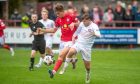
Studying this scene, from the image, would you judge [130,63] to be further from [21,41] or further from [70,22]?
[21,41]

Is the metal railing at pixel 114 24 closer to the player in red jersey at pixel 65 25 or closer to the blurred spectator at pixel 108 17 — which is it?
the blurred spectator at pixel 108 17

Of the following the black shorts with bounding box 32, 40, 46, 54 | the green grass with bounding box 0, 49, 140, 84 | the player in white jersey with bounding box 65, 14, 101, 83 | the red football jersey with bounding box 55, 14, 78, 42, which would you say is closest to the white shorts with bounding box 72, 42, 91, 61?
the player in white jersey with bounding box 65, 14, 101, 83

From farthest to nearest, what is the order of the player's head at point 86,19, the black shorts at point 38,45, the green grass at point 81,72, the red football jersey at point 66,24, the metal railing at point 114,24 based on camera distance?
the metal railing at point 114,24, the black shorts at point 38,45, the red football jersey at point 66,24, the green grass at point 81,72, the player's head at point 86,19

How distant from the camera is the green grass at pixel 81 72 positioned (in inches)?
672

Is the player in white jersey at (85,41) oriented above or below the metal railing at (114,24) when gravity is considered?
above

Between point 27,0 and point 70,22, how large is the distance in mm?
21809

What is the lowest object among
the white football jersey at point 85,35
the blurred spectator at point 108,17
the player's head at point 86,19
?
the blurred spectator at point 108,17

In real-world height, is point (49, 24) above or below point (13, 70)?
above

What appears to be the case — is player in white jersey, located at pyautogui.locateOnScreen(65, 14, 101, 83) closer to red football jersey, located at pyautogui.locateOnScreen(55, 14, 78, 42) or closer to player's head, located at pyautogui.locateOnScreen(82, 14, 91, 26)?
player's head, located at pyautogui.locateOnScreen(82, 14, 91, 26)

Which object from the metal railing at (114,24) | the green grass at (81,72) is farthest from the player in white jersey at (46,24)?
the metal railing at (114,24)

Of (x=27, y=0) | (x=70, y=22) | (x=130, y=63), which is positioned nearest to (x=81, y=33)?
(x=70, y=22)

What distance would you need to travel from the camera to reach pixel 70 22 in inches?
714

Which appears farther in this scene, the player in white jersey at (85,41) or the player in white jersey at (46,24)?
the player in white jersey at (46,24)

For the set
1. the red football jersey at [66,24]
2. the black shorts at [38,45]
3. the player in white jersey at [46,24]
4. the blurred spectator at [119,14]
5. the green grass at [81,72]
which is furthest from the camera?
the blurred spectator at [119,14]
